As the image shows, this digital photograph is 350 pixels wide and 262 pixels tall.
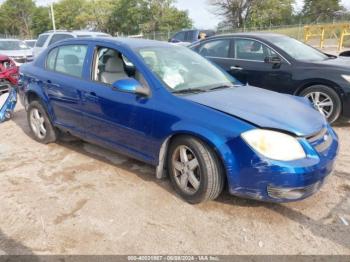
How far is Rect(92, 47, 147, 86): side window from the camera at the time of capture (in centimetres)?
426

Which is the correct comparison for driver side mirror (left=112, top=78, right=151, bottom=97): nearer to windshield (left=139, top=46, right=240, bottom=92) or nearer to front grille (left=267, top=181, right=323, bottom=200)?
windshield (left=139, top=46, right=240, bottom=92)

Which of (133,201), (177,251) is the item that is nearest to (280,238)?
(177,251)

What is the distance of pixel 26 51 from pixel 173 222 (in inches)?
582

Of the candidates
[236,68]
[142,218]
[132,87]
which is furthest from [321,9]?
[142,218]

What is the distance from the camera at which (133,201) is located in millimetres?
3584

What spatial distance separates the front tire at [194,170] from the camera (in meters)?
3.20

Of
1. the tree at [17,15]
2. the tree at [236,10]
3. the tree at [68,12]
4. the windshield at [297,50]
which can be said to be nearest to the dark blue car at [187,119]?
the windshield at [297,50]

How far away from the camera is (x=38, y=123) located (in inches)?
212

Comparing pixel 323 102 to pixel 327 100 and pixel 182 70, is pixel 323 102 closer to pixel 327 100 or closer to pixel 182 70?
pixel 327 100

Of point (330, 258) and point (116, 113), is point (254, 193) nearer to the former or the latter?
point (330, 258)

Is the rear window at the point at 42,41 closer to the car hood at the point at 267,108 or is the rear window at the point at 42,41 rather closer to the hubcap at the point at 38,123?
the hubcap at the point at 38,123

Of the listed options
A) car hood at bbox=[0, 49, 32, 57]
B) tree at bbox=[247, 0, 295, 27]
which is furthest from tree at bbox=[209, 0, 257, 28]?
car hood at bbox=[0, 49, 32, 57]

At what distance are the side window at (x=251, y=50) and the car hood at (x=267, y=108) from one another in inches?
102

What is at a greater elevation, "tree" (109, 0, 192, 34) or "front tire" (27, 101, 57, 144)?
"tree" (109, 0, 192, 34)
